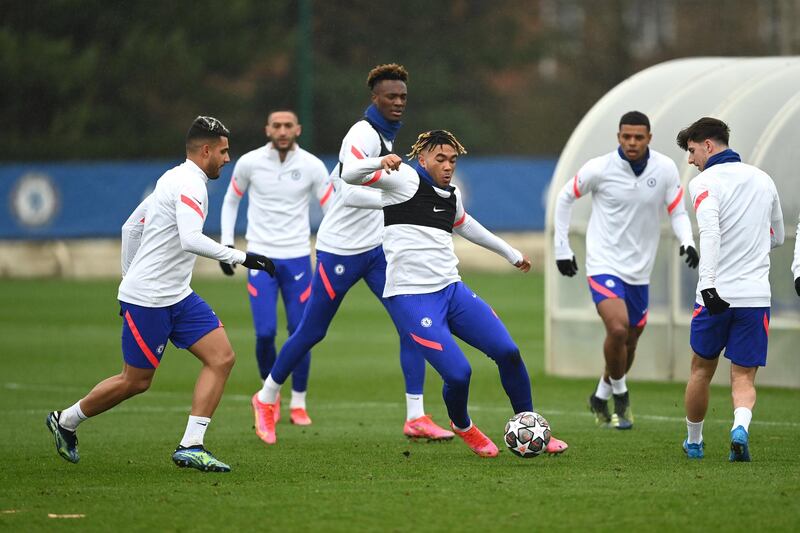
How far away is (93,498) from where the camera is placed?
836cm

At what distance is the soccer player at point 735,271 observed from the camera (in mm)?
9422

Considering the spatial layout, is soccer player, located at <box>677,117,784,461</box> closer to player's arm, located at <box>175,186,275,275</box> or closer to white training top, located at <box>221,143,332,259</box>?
player's arm, located at <box>175,186,275,275</box>

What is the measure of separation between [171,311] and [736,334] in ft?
11.6

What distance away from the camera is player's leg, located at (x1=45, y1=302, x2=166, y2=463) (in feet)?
30.5

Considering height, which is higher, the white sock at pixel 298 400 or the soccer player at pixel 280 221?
the soccer player at pixel 280 221

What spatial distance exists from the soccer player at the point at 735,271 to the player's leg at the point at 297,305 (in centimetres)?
380

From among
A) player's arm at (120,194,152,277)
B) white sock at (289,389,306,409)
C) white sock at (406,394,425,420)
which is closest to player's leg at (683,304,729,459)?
white sock at (406,394,425,420)

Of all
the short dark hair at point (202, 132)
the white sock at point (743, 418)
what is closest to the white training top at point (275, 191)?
the short dark hair at point (202, 132)

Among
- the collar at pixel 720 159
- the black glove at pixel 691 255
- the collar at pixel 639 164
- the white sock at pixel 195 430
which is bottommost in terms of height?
the white sock at pixel 195 430

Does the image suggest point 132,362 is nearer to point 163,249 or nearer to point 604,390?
point 163,249

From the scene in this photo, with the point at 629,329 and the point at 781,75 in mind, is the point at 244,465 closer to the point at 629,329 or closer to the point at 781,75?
the point at 629,329

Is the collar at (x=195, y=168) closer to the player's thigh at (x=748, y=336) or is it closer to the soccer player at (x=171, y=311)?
the soccer player at (x=171, y=311)

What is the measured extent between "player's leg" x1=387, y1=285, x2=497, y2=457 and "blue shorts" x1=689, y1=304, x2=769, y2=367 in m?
1.50

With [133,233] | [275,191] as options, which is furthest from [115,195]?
[133,233]
